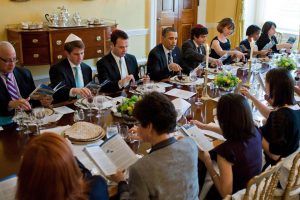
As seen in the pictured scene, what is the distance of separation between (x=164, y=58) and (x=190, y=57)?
1.38 feet

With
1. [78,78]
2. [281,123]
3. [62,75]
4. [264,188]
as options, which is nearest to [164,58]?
[78,78]

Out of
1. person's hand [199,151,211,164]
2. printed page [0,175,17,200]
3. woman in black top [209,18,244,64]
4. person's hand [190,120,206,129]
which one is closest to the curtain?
woman in black top [209,18,244,64]

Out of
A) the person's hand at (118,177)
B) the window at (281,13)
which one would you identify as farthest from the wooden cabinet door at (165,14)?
the person's hand at (118,177)

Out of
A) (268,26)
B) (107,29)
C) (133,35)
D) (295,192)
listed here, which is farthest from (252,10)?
(295,192)

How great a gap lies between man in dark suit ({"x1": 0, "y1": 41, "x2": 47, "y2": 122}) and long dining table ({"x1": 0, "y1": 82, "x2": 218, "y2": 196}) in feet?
0.99

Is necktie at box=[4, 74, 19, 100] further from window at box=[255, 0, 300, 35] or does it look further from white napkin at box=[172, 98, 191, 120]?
window at box=[255, 0, 300, 35]

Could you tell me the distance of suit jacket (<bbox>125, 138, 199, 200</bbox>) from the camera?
1.46m

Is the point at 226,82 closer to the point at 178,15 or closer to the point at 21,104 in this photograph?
the point at 21,104

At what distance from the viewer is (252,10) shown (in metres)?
6.89

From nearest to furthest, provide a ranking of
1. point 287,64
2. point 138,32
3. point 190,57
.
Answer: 1. point 287,64
2. point 190,57
3. point 138,32

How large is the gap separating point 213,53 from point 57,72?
2.35 m

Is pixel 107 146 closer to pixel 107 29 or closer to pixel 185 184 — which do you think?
pixel 185 184

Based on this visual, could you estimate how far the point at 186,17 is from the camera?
698 cm

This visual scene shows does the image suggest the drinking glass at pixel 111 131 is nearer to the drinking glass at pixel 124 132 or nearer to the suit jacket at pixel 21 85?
the drinking glass at pixel 124 132
